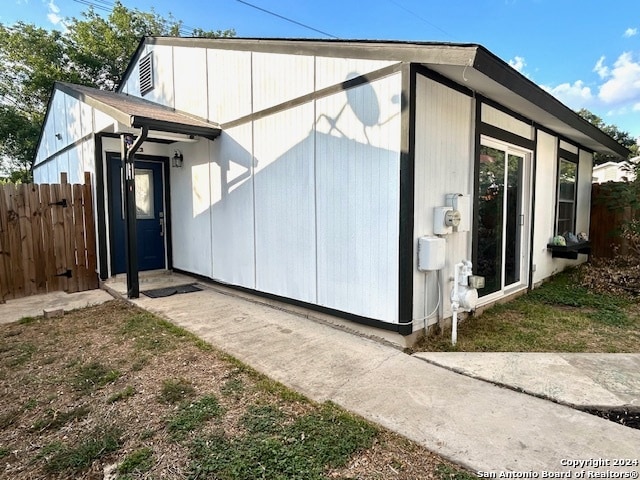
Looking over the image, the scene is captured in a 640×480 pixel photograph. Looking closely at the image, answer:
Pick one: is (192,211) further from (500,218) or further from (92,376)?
(500,218)

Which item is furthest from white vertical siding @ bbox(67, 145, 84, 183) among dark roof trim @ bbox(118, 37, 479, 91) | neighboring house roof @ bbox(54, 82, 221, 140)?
dark roof trim @ bbox(118, 37, 479, 91)

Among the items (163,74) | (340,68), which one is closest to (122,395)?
(340,68)

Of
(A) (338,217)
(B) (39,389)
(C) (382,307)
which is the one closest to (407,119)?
(A) (338,217)

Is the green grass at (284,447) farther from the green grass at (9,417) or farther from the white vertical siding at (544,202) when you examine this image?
the white vertical siding at (544,202)

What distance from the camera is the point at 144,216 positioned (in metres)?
7.00

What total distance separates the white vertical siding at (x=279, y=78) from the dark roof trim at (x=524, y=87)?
74.0 inches

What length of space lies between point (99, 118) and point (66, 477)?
5844 millimetres

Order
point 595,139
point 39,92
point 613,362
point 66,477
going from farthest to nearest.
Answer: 1. point 39,92
2. point 595,139
3. point 613,362
4. point 66,477

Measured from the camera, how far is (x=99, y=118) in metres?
6.20

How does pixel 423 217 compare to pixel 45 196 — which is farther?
pixel 45 196

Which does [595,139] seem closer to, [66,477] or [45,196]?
[66,477]

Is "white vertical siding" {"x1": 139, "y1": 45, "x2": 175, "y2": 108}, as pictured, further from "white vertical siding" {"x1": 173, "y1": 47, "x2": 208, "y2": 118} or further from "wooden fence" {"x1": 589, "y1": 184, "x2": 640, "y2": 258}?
"wooden fence" {"x1": 589, "y1": 184, "x2": 640, "y2": 258}

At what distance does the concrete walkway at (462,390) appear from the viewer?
6.80 ft

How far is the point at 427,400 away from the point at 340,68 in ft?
10.8
